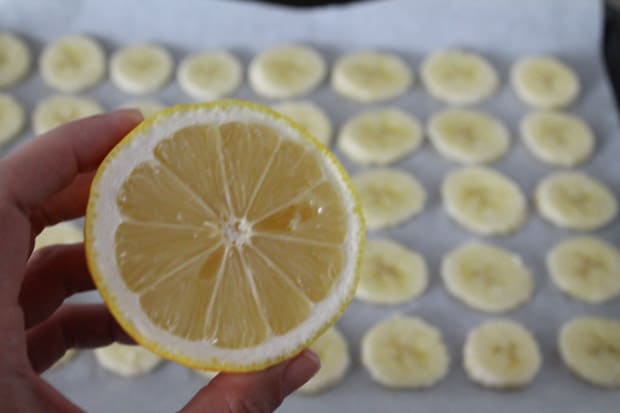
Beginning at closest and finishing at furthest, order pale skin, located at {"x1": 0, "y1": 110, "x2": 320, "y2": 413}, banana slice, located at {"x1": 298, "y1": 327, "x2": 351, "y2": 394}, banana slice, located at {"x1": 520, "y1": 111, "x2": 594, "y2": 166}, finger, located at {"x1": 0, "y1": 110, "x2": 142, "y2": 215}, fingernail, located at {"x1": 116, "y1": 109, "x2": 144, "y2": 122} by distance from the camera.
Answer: pale skin, located at {"x1": 0, "y1": 110, "x2": 320, "y2": 413} → finger, located at {"x1": 0, "y1": 110, "x2": 142, "y2": 215} → fingernail, located at {"x1": 116, "y1": 109, "x2": 144, "y2": 122} → banana slice, located at {"x1": 298, "y1": 327, "x2": 351, "y2": 394} → banana slice, located at {"x1": 520, "y1": 111, "x2": 594, "y2": 166}

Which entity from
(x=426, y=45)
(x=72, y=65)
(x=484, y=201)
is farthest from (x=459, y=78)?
(x=72, y=65)

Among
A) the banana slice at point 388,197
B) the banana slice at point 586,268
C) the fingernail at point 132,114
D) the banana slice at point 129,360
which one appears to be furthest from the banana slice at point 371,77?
the fingernail at point 132,114

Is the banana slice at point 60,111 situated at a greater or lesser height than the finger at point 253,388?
greater

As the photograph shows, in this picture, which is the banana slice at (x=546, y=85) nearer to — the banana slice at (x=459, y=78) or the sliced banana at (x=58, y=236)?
the banana slice at (x=459, y=78)

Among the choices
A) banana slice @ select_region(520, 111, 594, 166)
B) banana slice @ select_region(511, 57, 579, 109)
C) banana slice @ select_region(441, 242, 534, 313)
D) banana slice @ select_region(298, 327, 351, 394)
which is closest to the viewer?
banana slice @ select_region(298, 327, 351, 394)

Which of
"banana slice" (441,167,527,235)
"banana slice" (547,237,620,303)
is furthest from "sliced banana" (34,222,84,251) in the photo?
"banana slice" (547,237,620,303)

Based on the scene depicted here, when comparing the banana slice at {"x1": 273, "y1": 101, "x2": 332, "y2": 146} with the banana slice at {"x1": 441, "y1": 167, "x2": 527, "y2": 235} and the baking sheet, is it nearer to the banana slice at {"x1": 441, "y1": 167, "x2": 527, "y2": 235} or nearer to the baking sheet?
the baking sheet
